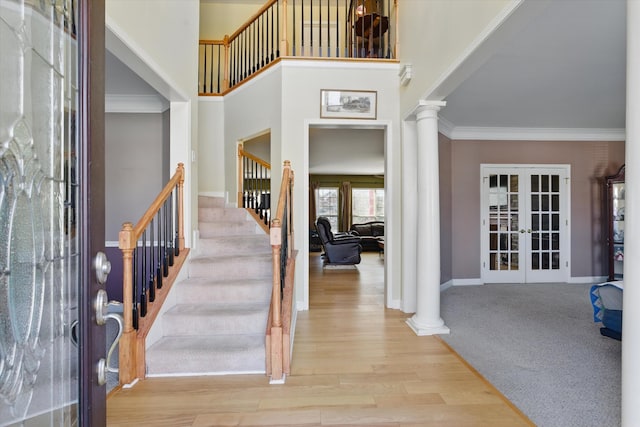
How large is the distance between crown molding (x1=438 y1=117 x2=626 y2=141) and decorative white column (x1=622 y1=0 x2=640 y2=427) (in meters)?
4.02

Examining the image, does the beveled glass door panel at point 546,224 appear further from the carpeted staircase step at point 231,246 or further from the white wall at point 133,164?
the white wall at point 133,164

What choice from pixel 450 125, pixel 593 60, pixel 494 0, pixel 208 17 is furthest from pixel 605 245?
pixel 208 17

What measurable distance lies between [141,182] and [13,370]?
376 cm

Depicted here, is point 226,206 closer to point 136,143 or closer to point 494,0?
point 136,143

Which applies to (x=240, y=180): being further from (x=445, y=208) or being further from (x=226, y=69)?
(x=445, y=208)

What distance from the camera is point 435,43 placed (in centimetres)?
278

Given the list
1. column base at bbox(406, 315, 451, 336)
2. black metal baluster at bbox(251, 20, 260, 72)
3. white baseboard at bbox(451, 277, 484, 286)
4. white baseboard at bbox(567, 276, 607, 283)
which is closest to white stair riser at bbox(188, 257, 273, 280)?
column base at bbox(406, 315, 451, 336)

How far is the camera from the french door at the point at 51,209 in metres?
0.66

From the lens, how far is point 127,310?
7.14 feet

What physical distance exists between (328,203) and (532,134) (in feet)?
21.5

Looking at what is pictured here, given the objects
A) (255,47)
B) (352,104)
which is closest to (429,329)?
(352,104)

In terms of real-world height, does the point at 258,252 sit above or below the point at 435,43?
below

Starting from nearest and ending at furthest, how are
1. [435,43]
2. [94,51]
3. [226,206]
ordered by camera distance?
[94,51] < [435,43] < [226,206]

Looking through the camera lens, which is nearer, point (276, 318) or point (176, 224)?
point (276, 318)
